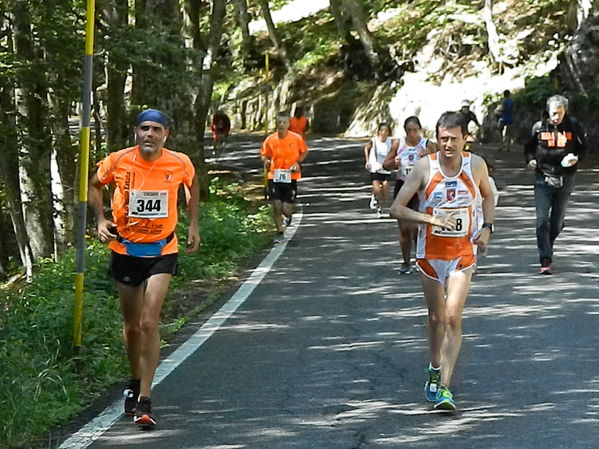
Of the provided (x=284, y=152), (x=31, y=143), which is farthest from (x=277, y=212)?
(x=31, y=143)

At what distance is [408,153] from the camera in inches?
573

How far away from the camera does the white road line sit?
6910mm

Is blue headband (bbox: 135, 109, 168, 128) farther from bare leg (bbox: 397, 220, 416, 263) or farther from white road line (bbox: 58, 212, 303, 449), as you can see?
bare leg (bbox: 397, 220, 416, 263)

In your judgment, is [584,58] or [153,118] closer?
[153,118]

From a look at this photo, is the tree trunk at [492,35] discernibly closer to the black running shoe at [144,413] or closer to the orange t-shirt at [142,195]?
the orange t-shirt at [142,195]

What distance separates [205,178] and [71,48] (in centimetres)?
938

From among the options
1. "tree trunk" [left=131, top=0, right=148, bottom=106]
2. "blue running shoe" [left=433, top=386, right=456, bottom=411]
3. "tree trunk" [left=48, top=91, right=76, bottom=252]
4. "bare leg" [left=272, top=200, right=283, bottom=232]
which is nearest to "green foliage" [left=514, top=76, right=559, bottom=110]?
"tree trunk" [left=131, top=0, right=148, bottom=106]

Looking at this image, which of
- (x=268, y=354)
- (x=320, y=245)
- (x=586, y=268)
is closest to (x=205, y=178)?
(x=320, y=245)

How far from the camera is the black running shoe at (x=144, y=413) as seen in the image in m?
6.93

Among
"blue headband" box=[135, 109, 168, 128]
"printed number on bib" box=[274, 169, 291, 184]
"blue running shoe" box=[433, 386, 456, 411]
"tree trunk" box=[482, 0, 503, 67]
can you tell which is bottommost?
"blue running shoe" box=[433, 386, 456, 411]

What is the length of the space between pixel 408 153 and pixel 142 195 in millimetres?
7661

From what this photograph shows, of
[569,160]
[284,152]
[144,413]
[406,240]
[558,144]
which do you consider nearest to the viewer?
[144,413]

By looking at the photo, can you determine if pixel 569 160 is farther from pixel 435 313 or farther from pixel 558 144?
pixel 435 313

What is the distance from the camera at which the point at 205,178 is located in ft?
77.2
